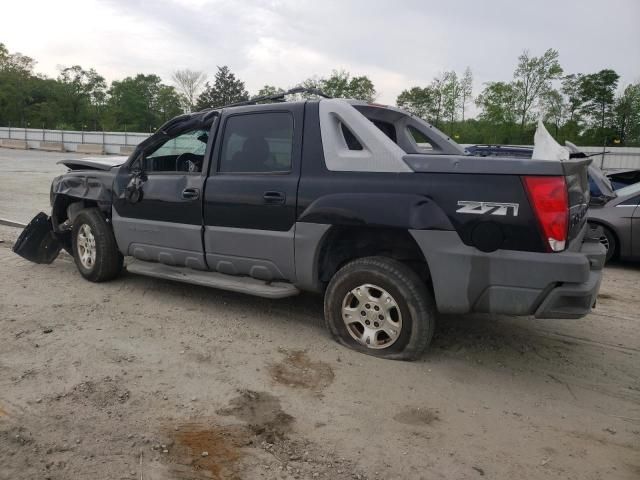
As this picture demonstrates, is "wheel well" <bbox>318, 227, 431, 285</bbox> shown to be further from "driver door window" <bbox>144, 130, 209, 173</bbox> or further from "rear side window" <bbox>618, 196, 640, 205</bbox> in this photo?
"rear side window" <bbox>618, 196, 640, 205</bbox>

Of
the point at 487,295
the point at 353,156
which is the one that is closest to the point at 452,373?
the point at 487,295

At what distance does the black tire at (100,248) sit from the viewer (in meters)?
5.60

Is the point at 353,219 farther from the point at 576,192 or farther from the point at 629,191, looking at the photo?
the point at 629,191

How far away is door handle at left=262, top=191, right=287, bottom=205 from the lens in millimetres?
4223

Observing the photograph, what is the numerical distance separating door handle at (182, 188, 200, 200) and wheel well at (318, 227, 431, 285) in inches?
53.1

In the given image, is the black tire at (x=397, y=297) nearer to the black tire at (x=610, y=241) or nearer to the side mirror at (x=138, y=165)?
the side mirror at (x=138, y=165)

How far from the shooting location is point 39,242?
6406 millimetres

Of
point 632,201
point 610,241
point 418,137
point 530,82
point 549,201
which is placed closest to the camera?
point 549,201

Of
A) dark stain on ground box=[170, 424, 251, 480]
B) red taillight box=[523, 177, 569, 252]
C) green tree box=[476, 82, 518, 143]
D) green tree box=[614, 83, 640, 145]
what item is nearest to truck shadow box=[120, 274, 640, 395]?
red taillight box=[523, 177, 569, 252]

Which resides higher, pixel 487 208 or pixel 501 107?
pixel 501 107

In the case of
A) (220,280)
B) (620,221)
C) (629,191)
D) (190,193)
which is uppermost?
(629,191)

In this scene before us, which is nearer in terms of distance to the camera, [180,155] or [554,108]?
[180,155]

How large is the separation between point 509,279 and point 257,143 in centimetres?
239

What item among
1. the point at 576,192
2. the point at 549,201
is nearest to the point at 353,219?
the point at 549,201
